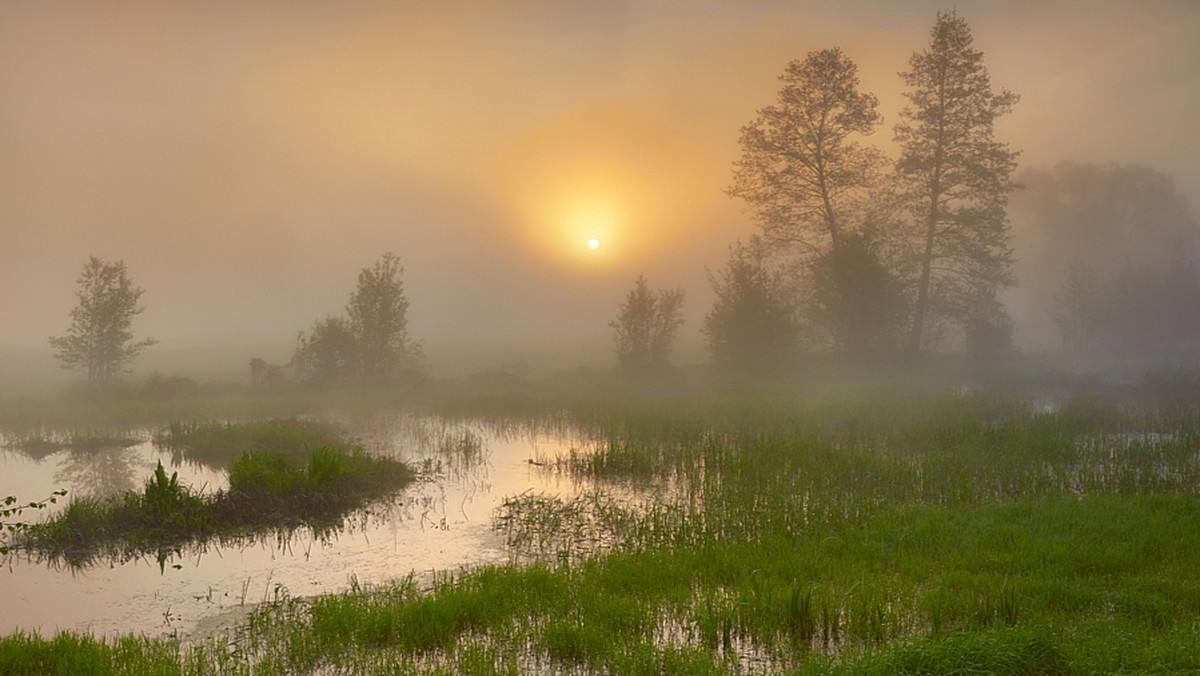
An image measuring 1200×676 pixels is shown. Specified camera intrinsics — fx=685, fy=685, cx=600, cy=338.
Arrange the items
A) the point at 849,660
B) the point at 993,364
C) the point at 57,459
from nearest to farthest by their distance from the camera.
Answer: the point at 849,660 < the point at 57,459 < the point at 993,364

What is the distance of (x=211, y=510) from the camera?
39.1ft

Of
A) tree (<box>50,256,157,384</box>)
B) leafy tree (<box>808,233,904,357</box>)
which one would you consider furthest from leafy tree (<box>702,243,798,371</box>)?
tree (<box>50,256,157,384</box>)

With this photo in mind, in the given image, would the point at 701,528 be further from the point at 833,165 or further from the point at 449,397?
the point at 833,165

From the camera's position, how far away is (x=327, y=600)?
7.83m

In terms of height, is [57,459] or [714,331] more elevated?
[714,331]

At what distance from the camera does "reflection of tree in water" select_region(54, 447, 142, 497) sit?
48.1ft

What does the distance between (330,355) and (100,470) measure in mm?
21033

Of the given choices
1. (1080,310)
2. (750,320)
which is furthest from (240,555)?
(1080,310)

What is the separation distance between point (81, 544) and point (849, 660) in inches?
448

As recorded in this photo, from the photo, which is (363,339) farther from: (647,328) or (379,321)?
(647,328)

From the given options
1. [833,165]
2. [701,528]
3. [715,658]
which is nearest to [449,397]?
[833,165]

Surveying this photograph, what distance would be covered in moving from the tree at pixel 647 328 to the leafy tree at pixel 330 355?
14420mm

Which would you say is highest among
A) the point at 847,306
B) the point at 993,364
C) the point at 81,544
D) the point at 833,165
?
the point at 833,165

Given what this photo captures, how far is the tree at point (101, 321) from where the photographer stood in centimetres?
3403
